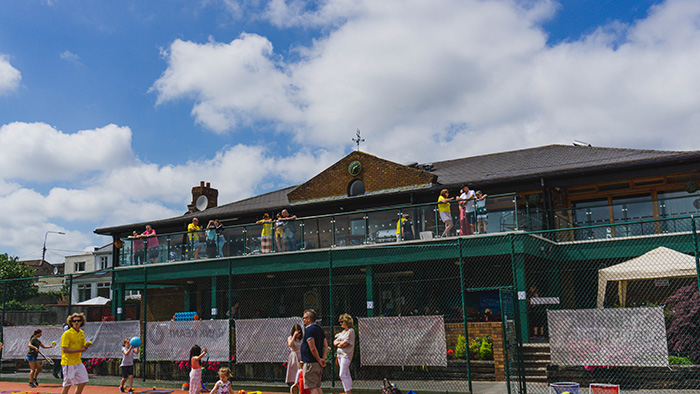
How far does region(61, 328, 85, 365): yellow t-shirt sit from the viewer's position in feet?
35.2

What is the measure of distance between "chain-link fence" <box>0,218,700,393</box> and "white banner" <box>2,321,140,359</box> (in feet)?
0.13

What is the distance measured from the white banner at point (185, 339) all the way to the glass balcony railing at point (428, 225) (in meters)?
5.60

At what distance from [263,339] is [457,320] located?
18.6 ft

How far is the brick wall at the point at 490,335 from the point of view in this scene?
13680mm

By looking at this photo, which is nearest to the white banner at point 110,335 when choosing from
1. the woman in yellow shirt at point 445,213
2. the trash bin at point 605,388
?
the woman in yellow shirt at point 445,213

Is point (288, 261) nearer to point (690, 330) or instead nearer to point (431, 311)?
point (431, 311)

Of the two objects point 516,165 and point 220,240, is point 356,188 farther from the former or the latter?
point 220,240

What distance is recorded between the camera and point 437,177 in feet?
80.3

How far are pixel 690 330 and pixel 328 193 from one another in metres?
16.1

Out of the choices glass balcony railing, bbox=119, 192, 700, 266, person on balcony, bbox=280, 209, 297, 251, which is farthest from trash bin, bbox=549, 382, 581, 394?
person on balcony, bbox=280, 209, 297, 251

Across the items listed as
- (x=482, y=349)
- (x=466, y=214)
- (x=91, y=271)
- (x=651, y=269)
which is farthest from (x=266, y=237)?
(x=91, y=271)

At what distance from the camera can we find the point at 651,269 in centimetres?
1492

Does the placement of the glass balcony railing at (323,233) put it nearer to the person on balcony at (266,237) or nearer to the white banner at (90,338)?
the person on balcony at (266,237)

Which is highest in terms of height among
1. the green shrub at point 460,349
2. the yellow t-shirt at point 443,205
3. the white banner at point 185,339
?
the yellow t-shirt at point 443,205
